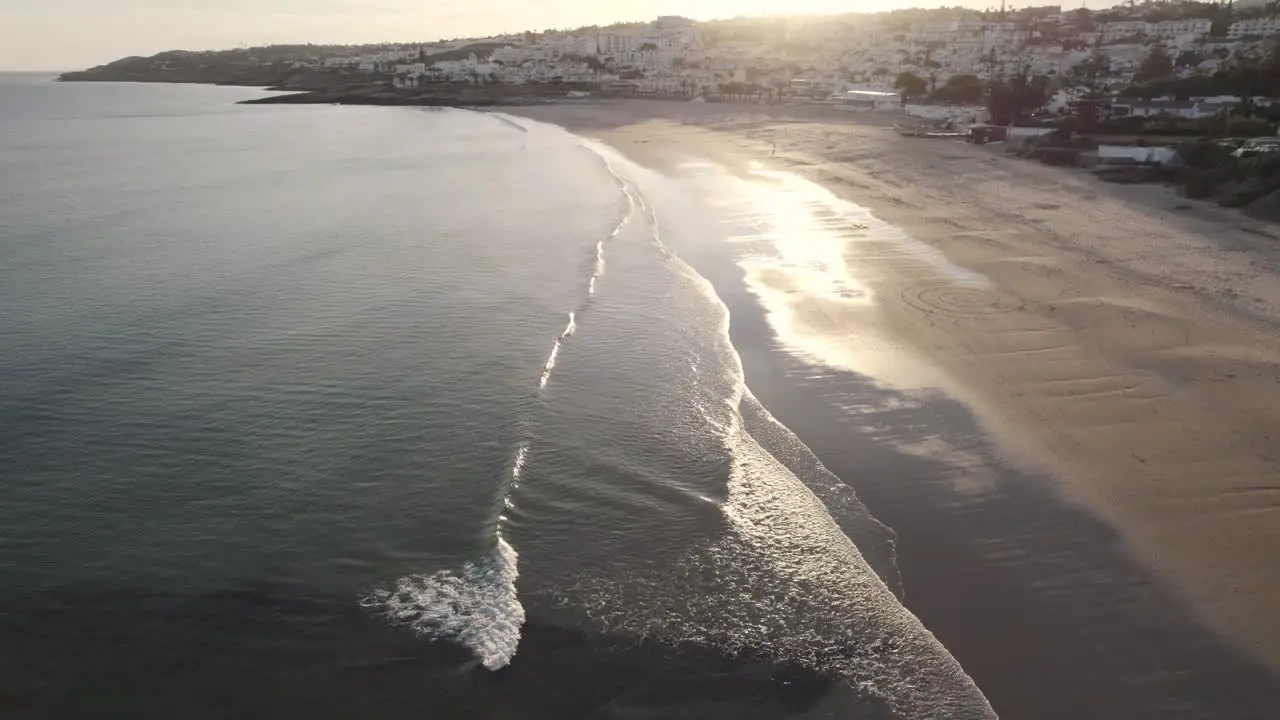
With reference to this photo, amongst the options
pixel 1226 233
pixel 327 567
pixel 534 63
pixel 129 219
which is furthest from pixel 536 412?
pixel 534 63

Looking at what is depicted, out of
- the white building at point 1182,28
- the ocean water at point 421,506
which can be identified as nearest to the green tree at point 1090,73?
the white building at point 1182,28

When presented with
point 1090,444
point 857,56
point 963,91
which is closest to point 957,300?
point 1090,444

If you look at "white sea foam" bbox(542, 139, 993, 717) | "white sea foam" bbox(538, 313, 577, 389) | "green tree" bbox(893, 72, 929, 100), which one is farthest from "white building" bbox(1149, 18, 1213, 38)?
"white sea foam" bbox(542, 139, 993, 717)

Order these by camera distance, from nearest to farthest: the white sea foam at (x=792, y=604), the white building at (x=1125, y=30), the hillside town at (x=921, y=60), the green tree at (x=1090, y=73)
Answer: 1. the white sea foam at (x=792, y=604)
2. the green tree at (x=1090, y=73)
3. the hillside town at (x=921, y=60)
4. the white building at (x=1125, y=30)

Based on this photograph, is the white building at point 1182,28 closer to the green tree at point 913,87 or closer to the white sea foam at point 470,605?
the green tree at point 913,87

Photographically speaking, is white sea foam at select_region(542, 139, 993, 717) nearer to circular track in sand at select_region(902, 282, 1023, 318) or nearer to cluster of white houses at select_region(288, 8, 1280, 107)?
circular track in sand at select_region(902, 282, 1023, 318)

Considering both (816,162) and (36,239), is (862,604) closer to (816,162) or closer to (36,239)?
(36,239)
